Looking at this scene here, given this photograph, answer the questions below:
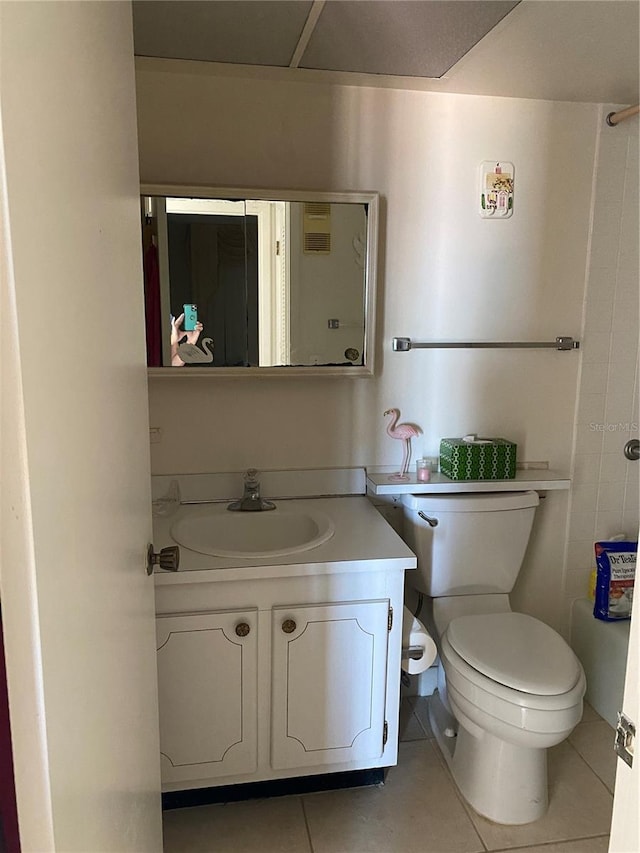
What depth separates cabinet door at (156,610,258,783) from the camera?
161 cm

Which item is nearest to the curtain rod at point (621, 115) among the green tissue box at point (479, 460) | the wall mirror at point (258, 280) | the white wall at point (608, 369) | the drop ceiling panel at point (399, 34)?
the white wall at point (608, 369)

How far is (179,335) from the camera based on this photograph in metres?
1.86

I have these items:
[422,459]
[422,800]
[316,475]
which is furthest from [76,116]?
[422,800]

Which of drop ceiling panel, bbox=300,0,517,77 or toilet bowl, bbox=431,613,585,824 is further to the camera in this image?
Answer: toilet bowl, bbox=431,613,585,824

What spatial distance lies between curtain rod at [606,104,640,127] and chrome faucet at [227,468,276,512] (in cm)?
151

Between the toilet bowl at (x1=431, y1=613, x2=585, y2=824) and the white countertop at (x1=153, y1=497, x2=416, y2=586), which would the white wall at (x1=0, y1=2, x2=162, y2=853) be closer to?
the white countertop at (x1=153, y1=497, x2=416, y2=586)

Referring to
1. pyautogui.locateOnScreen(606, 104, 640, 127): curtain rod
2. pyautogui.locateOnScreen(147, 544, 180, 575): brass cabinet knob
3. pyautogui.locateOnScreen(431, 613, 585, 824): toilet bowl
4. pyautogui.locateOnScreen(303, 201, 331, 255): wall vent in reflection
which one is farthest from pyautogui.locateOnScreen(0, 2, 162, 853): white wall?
pyautogui.locateOnScreen(606, 104, 640, 127): curtain rod

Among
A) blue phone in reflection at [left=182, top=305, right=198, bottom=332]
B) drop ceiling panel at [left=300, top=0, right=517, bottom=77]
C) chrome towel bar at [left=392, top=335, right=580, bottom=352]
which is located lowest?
chrome towel bar at [left=392, top=335, right=580, bottom=352]

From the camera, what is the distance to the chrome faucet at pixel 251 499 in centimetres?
190

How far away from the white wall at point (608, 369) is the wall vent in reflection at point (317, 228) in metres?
0.86

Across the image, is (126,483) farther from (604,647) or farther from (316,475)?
(604,647)

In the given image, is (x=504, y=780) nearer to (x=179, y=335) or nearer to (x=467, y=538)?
(x=467, y=538)

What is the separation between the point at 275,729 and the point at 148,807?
548 millimetres

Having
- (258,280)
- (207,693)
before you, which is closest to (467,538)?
(207,693)
